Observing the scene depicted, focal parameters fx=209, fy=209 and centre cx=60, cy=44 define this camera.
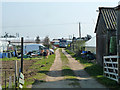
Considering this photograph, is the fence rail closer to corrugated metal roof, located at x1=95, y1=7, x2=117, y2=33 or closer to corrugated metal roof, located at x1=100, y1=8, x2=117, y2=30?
corrugated metal roof, located at x1=95, y1=7, x2=117, y2=33

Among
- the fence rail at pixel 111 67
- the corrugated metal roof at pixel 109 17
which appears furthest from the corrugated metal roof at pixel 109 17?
the fence rail at pixel 111 67

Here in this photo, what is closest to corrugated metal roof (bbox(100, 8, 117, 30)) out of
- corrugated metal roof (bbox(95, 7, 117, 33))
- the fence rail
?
corrugated metal roof (bbox(95, 7, 117, 33))

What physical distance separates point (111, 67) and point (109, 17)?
28.1ft

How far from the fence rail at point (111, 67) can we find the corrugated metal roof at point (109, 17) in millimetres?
5722

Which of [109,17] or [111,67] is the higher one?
[109,17]

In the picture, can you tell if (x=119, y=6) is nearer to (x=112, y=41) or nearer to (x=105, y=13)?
(x=112, y=41)

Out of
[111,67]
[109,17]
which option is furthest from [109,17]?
[111,67]

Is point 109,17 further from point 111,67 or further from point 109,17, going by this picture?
point 111,67

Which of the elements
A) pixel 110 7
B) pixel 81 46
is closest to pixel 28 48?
pixel 81 46

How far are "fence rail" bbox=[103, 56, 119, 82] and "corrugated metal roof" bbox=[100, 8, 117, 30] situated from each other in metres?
5.72

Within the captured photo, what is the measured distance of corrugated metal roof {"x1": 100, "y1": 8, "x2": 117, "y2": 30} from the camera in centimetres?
1937

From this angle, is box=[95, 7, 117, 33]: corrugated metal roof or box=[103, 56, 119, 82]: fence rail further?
box=[95, 7, 117, 33]: corrugated metal roof

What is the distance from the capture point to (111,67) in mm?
13258

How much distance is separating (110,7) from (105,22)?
95.5 inches
